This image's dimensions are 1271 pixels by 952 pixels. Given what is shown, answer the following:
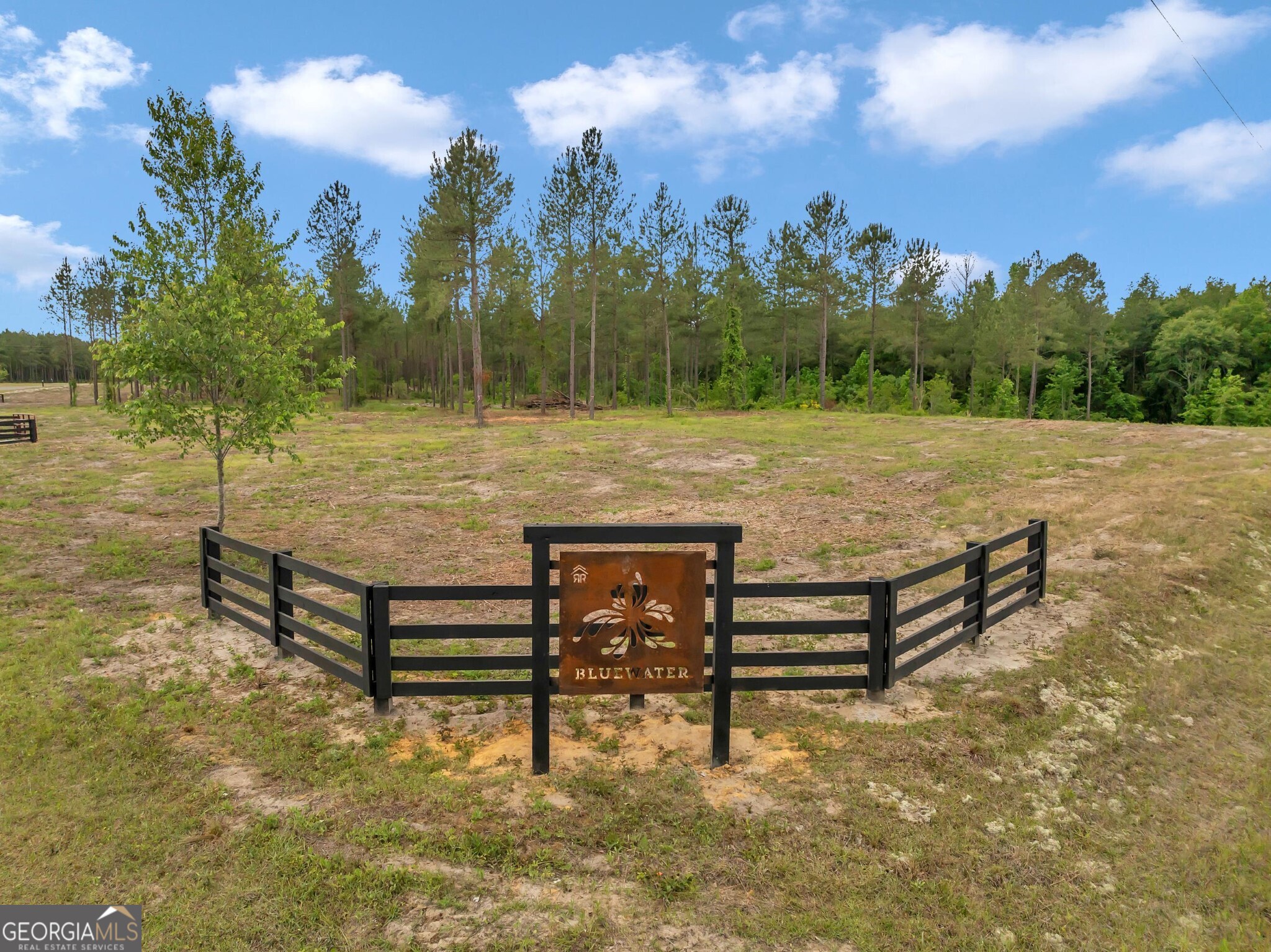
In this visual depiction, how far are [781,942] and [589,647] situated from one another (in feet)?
8.54

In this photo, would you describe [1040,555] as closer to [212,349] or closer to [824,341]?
[212,349]

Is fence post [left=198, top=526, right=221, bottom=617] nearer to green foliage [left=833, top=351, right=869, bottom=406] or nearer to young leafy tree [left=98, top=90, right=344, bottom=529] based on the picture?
young leafy tree [left=98, top=90, right=344, bottom=529]

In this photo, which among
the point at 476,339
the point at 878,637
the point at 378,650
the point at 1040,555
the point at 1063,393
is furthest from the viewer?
the point at 1063,393

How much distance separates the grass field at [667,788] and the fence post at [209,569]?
1.83 ft

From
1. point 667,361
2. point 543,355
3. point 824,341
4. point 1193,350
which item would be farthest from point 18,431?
point 1193,350

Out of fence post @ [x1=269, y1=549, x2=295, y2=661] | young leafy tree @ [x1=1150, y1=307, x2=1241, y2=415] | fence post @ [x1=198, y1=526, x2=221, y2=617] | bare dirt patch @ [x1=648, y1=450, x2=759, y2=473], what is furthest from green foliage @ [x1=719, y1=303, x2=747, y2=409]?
fence post @ [x1=269, y1=549, x2=295, y2=661]

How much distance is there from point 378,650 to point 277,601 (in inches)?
114

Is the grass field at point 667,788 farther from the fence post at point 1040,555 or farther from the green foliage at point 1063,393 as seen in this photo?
the green foliage at point 1063,393

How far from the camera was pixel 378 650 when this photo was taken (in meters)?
7.02

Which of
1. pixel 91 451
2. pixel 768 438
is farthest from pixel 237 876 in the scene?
pixel 91 451

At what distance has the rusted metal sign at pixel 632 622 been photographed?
20.2 ft

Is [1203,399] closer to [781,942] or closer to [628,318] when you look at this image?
[628,318]

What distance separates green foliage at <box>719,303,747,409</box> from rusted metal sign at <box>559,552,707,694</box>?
49136 millimetres

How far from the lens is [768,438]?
1251 inches
